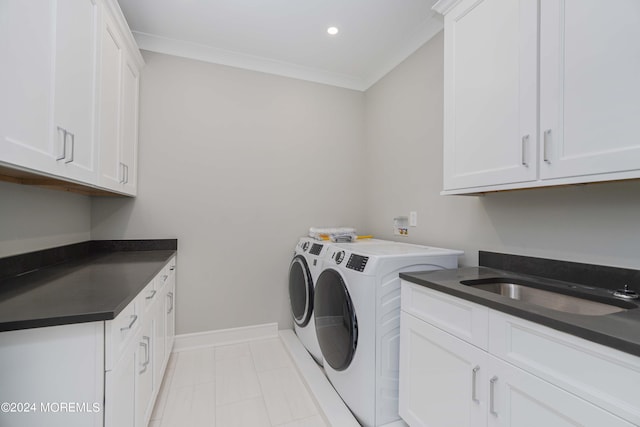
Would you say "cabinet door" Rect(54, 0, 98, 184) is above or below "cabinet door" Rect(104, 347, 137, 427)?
above

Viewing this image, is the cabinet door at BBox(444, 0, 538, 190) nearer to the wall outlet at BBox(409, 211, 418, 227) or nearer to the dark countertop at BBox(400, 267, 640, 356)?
the dark countertop at BBox(400, 267, 640, 356)

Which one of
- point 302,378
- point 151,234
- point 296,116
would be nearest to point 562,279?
point 302,378

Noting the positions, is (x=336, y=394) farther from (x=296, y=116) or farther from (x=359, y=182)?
(x=296, y=116)

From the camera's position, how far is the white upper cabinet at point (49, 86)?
0.88 m

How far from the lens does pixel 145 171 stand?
228cm

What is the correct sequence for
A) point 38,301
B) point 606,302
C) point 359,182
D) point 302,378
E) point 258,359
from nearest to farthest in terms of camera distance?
1. point 38,301
2. point 606,302
3. point 302,378
4. point 258,359
5. point 359,182

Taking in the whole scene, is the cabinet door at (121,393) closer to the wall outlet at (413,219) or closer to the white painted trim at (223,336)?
the white painted trim at (223,336)

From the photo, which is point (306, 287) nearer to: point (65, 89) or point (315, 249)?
point (315, 249)

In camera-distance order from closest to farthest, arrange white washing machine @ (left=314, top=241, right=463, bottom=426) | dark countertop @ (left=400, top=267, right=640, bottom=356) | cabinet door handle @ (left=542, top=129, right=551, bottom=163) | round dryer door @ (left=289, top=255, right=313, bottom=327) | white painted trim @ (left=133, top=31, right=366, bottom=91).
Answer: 1. dark countertop @ (left=400, top=267, right=640, bottom=356)
2. cabinet door handle @ (left=542, top=129, right=551, bottom=163)
3. white washing machine @ (left=314, top=241, right=463, bottom=426)
4. round dryer door @ (left=289, top=255, right=313, bottom=327)
5. white painted trim @ (left=133, top=31, right=366, bottom=91)

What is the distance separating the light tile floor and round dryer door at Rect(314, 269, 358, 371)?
1.13ft

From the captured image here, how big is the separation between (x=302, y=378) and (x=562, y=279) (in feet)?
5.45

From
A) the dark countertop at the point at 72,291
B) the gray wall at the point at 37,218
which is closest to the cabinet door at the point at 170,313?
the dark countertop at the point at 72,291

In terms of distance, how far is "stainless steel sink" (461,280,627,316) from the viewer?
3.59ft

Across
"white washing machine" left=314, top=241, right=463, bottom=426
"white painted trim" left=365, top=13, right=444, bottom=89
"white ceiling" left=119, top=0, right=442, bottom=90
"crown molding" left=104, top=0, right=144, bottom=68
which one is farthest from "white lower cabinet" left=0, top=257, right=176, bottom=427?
"white painted trim" left=365, top=13, right=444, bottom=89
